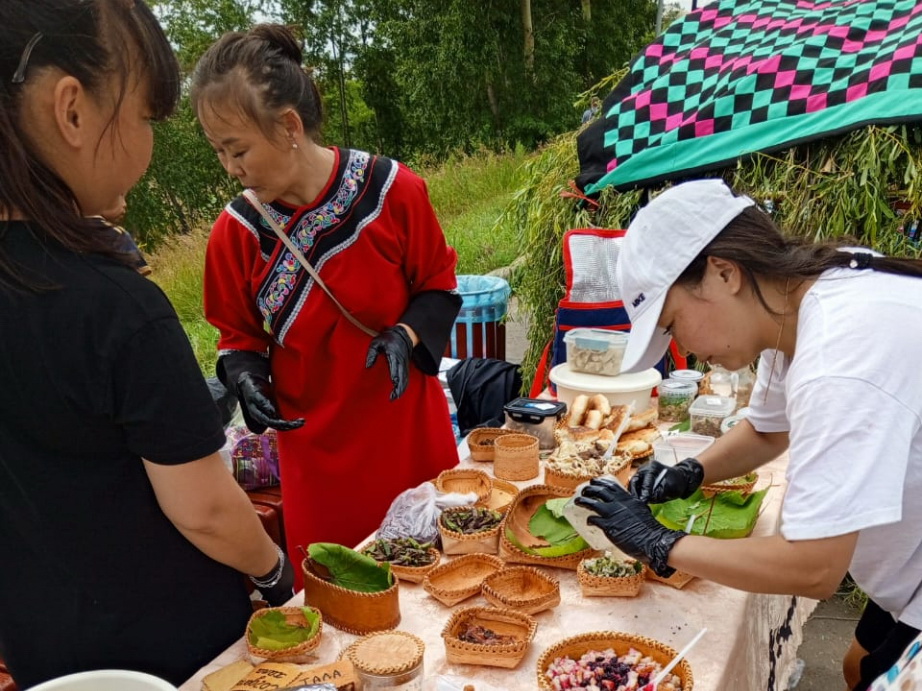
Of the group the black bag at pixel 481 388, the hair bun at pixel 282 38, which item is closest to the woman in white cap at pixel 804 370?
the hair bun at pixel 282 38

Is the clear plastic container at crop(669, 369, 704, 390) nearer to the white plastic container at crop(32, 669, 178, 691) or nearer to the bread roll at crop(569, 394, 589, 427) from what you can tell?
the bread roll at crop(569, 394, 589, 427)

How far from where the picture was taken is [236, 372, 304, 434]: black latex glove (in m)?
1.99

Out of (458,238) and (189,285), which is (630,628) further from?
(189,285)

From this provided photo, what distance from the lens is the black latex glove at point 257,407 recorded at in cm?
199

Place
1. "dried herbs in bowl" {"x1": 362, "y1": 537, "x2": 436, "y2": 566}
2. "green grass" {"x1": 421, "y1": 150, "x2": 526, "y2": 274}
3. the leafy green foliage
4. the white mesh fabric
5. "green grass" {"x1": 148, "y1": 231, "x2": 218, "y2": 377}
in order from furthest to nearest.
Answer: "green grass" {"x1": 421, "y1": 150, "x2": 526, "y2": 274}
"green grass" {"x1": 148, "y1": 231, "x2": 218, "y2": 377}
the white mesh fabric
the leafy green foliage
"dried herbs in bowl" {"x1": 362, "y1": 537, "x2": 436, "y2": 566}

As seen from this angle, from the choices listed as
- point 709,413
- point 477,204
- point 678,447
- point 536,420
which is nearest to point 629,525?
point 678,447

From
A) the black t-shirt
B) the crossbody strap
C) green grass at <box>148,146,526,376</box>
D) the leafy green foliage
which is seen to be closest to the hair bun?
the crossbody strap

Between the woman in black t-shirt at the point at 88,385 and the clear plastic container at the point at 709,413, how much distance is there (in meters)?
1.66

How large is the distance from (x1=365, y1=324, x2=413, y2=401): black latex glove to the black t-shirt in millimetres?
796

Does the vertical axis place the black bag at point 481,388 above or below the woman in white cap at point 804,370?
below

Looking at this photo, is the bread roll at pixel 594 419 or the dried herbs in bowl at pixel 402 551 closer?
the dried herbs in bowl at pixel 402 551

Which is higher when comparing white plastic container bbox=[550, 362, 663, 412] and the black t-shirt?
the black t-shirt

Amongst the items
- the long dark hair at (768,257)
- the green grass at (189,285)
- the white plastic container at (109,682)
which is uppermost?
the long dark hair at (768,257)

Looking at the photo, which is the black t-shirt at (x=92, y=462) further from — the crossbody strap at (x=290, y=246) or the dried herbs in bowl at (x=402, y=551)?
the crossbody strap at (x=290, y=246)
